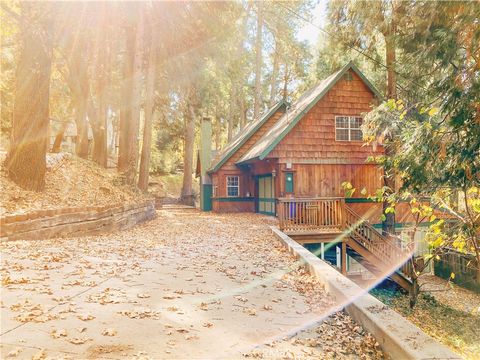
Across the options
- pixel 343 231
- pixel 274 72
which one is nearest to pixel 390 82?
pixel 343 231

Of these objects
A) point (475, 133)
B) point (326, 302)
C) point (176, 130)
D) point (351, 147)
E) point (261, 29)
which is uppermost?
point (261, 29)

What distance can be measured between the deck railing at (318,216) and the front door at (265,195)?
702cm

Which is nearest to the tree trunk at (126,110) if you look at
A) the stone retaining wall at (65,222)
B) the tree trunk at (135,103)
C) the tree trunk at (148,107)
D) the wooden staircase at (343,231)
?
the tree trunk at (135,103)

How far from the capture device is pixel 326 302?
5.25 metres

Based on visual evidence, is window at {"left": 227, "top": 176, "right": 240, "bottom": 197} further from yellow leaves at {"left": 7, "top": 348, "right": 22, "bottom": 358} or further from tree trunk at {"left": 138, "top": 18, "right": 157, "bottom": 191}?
yellow leaves at {"left": 7, "top": 348, "right": 22, "bottom": 358}

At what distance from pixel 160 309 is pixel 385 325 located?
258 centimetres

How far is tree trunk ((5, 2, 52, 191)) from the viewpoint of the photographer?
9.47 metres

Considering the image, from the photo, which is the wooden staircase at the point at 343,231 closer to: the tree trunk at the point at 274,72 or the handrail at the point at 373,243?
the handrail at the point at 373,243

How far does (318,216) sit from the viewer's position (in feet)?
42.6

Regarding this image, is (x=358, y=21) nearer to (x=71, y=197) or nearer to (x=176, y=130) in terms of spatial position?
(x=71, y=197)

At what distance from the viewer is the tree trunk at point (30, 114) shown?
947 cm

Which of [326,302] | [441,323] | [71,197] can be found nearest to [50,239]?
[71,197]

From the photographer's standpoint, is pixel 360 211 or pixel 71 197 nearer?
pixel 71 197

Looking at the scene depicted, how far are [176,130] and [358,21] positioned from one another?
1811 centimetres
